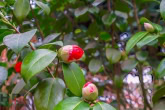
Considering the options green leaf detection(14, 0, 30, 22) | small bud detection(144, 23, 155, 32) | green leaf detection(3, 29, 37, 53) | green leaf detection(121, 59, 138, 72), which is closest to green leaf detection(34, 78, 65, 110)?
green leaf detection(3, 29, 37, 53)

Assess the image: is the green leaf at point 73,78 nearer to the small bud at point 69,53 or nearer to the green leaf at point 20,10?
the small bud at point 69,53

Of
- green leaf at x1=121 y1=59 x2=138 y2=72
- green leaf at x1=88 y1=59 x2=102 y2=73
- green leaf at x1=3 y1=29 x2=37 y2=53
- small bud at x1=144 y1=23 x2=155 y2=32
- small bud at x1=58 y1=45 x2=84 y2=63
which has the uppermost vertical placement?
green leaf at x1=3 y1=29 x2=37 y2=53

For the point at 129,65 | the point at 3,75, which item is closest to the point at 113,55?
the point at 129,65

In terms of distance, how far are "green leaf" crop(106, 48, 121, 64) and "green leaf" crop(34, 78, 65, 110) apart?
18.9 inches

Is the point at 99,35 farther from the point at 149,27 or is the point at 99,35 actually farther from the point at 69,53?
the point at 69,53

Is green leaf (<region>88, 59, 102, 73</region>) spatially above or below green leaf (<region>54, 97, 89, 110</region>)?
below

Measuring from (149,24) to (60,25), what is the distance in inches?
30.3

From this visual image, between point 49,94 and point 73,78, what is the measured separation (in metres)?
0.09

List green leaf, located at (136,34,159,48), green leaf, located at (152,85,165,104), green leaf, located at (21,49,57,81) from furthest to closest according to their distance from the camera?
1. green leaf, located at (152,85,165,104)
2. green leaf, located at (136,34,159,48)
3. green leaf, located at (21,49,57,81)

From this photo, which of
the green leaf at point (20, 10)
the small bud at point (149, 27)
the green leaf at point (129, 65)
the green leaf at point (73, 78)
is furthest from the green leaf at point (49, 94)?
the green leaf at point (129, 65)

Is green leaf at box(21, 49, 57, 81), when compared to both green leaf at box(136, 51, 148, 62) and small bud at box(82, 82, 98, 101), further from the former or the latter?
green leaf at box(136, 51, 148, 62)

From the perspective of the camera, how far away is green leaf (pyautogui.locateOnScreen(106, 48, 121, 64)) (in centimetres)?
117

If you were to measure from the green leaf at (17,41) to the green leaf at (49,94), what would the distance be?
0.15 meters

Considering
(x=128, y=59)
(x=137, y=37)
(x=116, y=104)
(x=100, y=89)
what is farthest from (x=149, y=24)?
(x=100, y=89)
